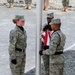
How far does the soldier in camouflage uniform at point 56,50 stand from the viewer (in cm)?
601

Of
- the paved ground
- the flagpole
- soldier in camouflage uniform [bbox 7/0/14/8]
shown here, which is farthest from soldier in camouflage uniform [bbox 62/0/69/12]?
the flagpole

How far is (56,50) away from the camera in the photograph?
610 cm

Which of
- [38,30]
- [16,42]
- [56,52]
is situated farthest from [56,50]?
[16,42]

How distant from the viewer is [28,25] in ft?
53.0

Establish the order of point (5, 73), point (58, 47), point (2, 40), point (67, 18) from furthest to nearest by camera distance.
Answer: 1. point (67, 18)
2. point (2, 40)
3. point (5, 73)
4. point (58, 47)

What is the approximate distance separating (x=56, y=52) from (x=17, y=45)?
34.7 inches

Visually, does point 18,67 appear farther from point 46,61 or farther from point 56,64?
point 56,64

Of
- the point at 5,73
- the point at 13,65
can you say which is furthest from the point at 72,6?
the point at 13,65

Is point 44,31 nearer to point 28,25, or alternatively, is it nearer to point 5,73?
point 5,73

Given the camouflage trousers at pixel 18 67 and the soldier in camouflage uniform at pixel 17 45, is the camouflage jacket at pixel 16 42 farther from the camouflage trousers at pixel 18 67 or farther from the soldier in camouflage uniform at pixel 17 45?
the camouflage trousers at pixel 18 67

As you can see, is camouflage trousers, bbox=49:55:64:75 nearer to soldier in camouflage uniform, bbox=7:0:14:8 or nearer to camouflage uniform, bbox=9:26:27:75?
camouflage uniform, bbox=9:26:27:75

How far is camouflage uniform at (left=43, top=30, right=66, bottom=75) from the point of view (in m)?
6.02

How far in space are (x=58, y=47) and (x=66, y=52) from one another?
14.6 ft

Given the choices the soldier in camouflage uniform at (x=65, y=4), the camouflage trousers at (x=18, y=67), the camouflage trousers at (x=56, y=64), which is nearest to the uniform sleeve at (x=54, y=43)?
the camouflage trousers at (x=56, y=64)
